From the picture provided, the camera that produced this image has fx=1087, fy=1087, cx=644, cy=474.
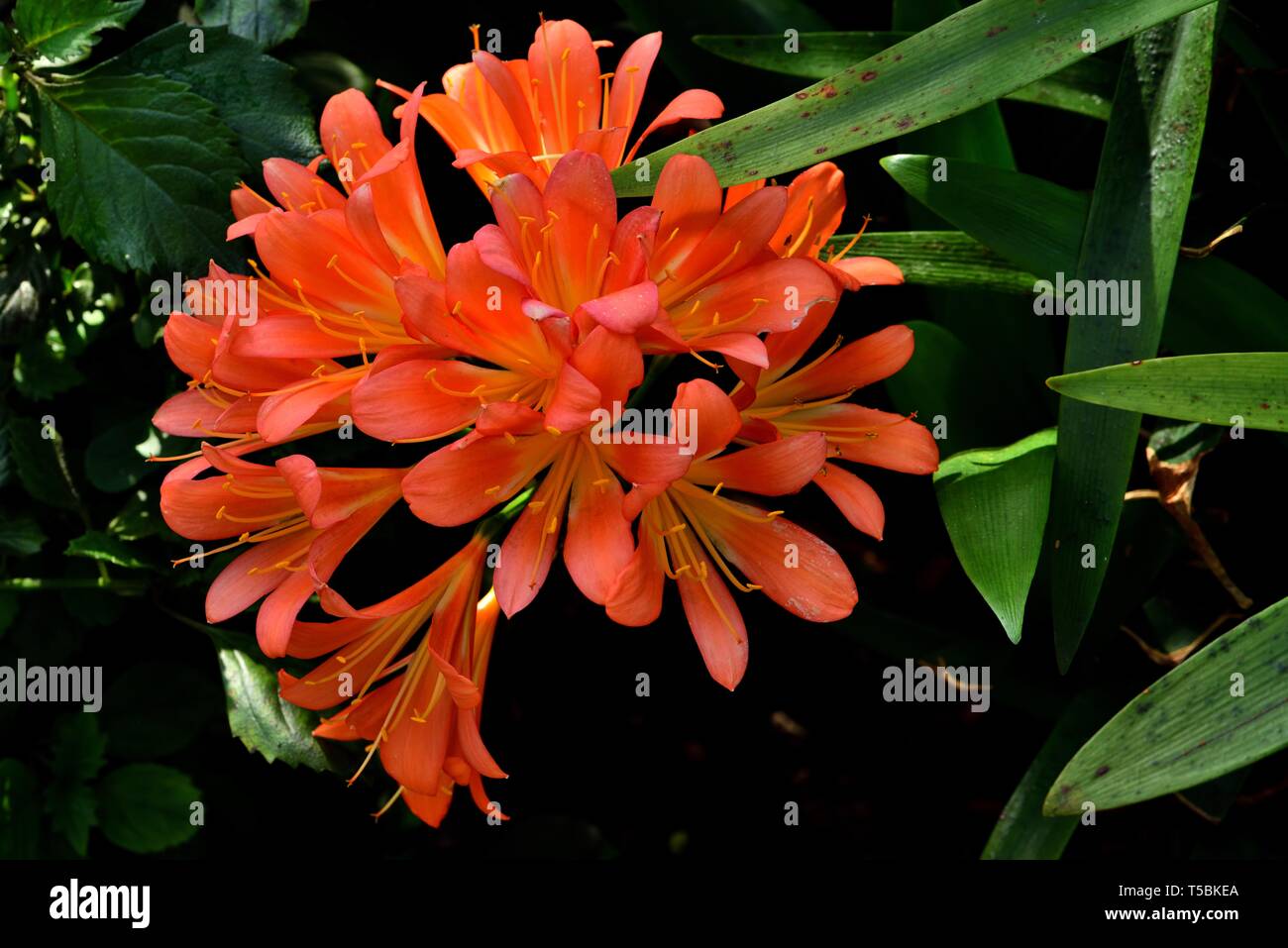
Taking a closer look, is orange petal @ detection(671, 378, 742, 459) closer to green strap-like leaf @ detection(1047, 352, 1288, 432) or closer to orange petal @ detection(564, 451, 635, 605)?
orange petal @ detection(564, 451, 635, 605)

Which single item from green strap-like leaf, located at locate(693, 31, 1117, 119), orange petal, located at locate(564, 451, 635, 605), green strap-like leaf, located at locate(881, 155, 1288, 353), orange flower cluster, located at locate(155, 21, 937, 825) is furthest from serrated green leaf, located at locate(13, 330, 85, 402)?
green strap-like leaf, located at locate(881, 155, 1288, 353)

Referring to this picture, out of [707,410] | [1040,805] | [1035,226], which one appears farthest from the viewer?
[1040,805]

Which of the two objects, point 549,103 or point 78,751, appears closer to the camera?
point 549,103

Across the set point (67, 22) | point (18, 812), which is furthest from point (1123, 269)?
point (18, 812)

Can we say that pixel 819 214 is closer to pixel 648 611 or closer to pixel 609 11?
pixel 648 611

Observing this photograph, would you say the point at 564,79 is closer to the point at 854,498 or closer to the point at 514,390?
the point at 514,390

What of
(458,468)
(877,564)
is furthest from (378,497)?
(877,564)

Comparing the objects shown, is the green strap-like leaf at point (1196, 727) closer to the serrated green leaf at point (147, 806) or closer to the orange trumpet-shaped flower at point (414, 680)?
the orange trumpet-shaped flower at point (414, 680)
